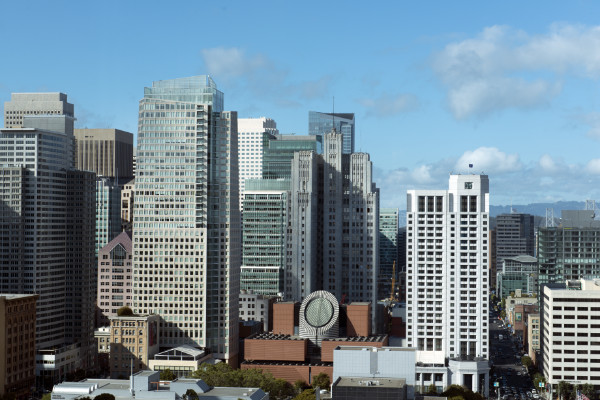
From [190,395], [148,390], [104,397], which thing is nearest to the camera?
[104,397]

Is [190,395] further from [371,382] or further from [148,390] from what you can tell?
[371,382]

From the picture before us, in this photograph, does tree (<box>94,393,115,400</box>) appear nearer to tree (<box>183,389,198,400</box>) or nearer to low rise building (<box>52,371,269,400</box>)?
low rise building (<box>52,371,269,400</box>)

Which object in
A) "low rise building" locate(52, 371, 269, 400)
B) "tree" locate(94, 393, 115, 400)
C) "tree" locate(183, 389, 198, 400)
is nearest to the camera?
"tree" locate(94, 393, 115, 400)

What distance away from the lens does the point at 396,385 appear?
184m

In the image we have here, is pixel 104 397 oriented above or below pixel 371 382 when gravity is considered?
below

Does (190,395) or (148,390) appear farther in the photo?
(148,390)

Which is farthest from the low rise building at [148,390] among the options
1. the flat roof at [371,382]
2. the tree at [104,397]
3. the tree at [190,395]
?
the flat roof at [371,382]

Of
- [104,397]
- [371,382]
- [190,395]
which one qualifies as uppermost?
[371,382]

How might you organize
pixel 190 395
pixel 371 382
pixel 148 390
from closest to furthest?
1. pixel 371 382
2. pixel 190 395
3. pixel 148 390

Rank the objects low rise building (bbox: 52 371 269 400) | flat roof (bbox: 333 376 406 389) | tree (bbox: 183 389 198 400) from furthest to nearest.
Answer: low rise building (bbox: 52 371 269 400)
tree (bbox: 183 389 198 400)
flat roof (bbox: 333 376 406 389)

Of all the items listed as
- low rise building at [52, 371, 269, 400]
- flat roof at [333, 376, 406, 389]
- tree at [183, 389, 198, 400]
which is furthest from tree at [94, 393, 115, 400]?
flat roof at [333, 376, 406, 389]

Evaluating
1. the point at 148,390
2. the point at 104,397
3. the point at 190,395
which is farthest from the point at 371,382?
the point at 104,397

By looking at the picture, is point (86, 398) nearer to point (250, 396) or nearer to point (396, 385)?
point (250, 396)

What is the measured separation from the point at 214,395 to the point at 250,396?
23.6 feet
